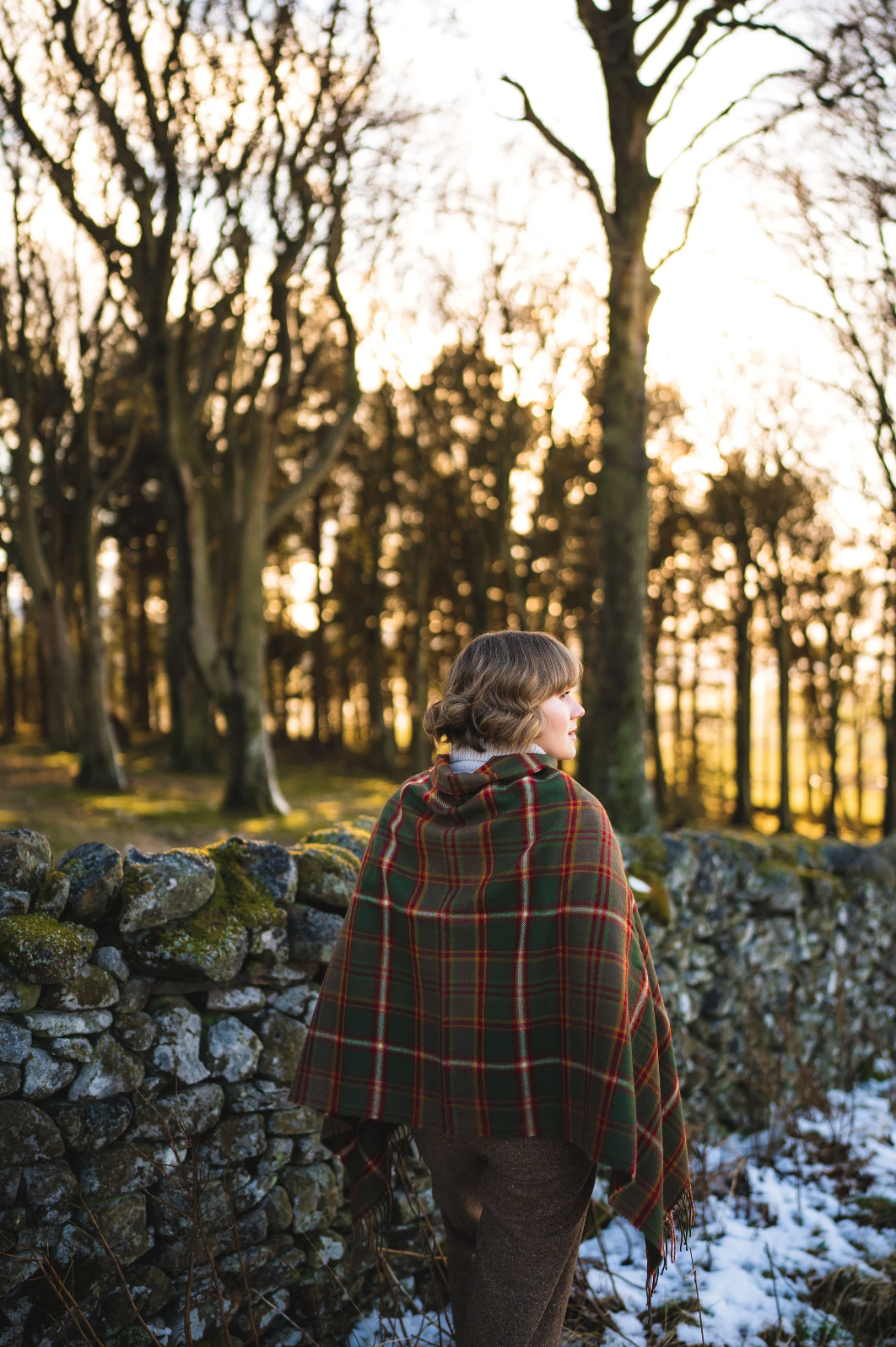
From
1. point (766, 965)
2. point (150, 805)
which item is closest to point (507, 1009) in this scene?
point (766, 965)

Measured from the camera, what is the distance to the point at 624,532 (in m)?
8.21

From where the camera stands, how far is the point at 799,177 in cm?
1158

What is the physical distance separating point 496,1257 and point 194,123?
11.7m

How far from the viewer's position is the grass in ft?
35.9

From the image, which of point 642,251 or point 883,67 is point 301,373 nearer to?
point 642,251

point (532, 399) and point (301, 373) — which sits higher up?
point (532, 399)

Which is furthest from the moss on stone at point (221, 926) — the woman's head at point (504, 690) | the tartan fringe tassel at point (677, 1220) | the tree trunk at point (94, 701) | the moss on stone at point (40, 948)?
the tree trunk at point (94, 701)

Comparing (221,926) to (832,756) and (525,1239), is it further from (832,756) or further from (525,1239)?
(832,756)

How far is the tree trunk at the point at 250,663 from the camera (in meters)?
12.3

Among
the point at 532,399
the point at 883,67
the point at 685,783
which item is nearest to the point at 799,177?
the point at 883,67

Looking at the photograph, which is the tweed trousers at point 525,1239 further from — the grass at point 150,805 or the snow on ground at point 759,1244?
the grass at point 150,805

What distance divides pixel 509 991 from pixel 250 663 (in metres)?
10.4

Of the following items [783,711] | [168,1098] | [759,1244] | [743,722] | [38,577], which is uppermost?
[38,577]

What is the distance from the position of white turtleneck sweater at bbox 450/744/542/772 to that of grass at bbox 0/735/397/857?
6.01 metres
